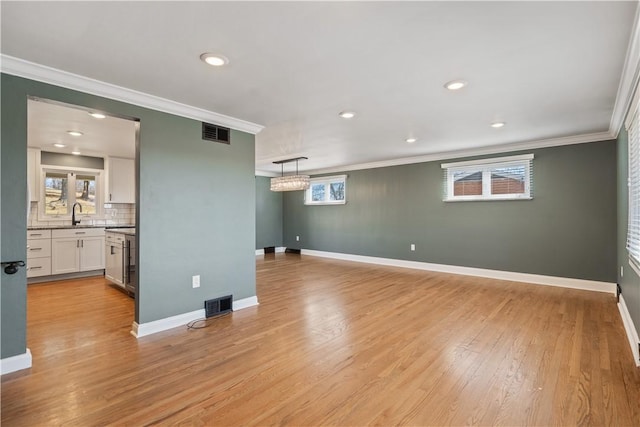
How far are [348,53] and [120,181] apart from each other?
5.81m

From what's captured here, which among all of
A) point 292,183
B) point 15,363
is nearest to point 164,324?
point 15,363

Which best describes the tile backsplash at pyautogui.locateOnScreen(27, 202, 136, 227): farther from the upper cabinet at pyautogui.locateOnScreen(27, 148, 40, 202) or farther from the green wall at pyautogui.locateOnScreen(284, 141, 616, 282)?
the green wall at pyautogui.locateOnScreen(284, 141, 616, 282)

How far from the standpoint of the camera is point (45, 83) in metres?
2.48

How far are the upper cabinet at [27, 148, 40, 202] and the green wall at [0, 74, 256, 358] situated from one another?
4079 millimetres


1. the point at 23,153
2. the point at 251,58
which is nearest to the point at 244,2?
the point at 251,58

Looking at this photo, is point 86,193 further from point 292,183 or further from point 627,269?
point 627,269

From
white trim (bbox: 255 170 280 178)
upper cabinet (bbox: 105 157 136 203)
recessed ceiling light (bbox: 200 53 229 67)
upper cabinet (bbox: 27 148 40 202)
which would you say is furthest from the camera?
white trim (bbox: 255 170 280 178)

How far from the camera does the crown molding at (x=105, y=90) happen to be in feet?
7.59

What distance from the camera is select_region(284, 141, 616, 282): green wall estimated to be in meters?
4.62

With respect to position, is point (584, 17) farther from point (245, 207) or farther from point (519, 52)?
point (245, 207)

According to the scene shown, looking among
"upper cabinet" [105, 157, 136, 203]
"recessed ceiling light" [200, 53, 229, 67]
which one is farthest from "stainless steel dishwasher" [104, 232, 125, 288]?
"recessed ceiling light" [200, 53, 229, 67]

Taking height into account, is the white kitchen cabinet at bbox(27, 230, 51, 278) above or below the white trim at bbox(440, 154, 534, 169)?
below

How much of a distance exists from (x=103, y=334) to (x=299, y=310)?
2.03 meters

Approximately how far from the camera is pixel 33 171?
18.0 ft
